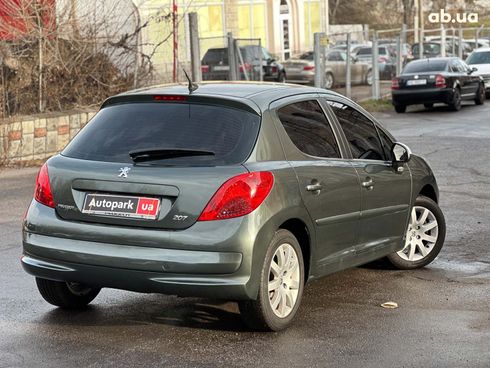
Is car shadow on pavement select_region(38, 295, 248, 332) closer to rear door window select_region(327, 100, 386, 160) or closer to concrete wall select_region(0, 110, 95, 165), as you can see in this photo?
rear door window select_region(327, 100, 386, 160)

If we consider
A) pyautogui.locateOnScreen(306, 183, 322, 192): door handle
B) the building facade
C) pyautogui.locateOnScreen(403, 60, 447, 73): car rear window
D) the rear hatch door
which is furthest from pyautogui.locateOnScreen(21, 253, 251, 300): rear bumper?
the building facade

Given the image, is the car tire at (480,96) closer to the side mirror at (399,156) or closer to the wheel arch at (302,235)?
the side mirror at (399,156)

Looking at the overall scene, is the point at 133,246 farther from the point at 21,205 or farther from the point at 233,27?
the point at 233,27

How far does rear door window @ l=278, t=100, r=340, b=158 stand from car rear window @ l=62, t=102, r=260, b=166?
0.39m

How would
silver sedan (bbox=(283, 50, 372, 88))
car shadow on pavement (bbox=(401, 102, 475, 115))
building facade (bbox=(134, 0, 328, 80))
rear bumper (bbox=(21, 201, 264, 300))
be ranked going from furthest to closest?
building facade (bbox=(134, 0, 328, 80))
silver sedan (bbox=(283, 50, 372, 88))
car shadow on pavement (bbox=(401, 102, 475, 115))
rear bumper (bbox=(21, 201, 264, 300))

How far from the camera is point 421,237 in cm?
873

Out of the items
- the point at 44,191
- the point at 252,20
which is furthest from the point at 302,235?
the point at 252,20

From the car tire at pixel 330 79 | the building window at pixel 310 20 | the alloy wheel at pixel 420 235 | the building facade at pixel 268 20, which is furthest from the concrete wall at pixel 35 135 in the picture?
the building window at pixel 310 20

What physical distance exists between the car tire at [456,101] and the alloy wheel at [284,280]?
21964 millimetres

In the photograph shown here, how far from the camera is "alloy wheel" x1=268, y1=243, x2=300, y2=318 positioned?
6578 mm

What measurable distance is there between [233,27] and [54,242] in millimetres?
46294

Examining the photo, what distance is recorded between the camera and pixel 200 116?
670cm

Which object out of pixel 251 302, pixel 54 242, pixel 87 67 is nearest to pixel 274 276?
pixel 251 302

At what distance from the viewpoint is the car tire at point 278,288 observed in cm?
641
